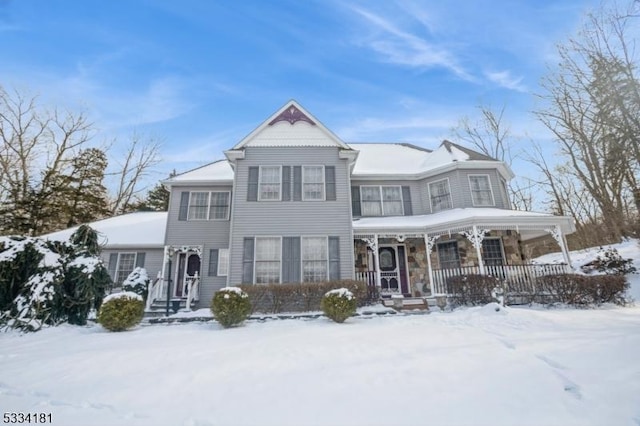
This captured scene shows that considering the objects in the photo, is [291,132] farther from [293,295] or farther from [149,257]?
[149,257]

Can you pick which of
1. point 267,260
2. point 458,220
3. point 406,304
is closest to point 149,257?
point 267,260

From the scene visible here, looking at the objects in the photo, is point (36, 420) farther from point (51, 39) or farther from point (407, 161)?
point (407, 161)

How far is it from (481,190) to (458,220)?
3.28 meters

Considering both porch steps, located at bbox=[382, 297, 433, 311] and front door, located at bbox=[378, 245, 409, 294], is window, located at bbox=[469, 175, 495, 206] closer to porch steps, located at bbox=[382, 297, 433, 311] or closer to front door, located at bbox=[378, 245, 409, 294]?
front door, located at bbox=[378, 245, 409, 294]

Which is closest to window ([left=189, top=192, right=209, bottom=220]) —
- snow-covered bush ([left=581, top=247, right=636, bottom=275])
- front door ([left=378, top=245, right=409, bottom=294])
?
front door ([left=378, top=245, right=409, bottom=294])

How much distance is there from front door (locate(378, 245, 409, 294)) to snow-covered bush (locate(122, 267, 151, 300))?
9728 mm

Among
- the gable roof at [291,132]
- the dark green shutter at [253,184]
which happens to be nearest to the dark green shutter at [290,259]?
the dark green shutter at [253,184]

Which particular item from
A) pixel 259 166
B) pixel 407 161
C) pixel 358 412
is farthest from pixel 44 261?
pixel 407 161

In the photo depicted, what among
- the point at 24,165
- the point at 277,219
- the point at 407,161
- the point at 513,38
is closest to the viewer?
the point at 277,219

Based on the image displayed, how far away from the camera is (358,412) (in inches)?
124

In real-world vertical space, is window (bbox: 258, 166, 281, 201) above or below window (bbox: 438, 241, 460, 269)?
above

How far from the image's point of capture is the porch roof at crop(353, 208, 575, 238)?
11250 millimetres

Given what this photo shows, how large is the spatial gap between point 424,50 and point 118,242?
1697cm

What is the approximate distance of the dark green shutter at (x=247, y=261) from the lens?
11.2 metres
